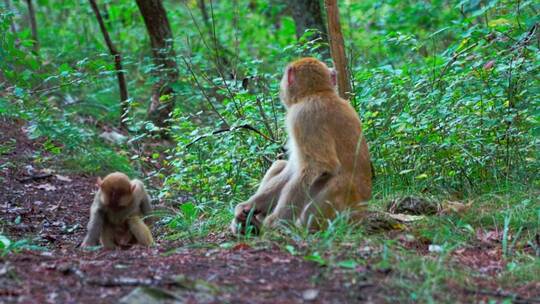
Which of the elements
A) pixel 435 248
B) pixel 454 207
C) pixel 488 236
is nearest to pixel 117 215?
pixel 435 248

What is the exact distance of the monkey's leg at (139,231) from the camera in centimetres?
621

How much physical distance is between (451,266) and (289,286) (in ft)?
4.11

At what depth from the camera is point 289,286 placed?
4.36m

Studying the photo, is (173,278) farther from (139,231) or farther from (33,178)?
(33,178)

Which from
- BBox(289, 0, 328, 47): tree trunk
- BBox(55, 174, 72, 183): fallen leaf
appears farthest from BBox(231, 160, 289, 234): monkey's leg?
BBox(289, 0, 328, 47): tree trunk

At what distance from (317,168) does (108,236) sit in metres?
1.93

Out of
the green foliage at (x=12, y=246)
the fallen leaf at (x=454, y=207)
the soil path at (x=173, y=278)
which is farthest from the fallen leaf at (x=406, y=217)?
the green foliage at (x=12, y=246)

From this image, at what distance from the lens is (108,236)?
635cm

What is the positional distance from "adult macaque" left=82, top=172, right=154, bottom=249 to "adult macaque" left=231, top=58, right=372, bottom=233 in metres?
0.86

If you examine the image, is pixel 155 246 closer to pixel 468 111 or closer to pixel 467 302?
pixel 467 302

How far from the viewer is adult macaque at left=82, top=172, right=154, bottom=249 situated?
6.08 meters

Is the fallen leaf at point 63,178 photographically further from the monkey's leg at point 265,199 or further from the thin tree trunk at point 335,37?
the monkey's leg at point 265,199

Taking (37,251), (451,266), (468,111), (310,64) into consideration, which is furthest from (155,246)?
(468,111)

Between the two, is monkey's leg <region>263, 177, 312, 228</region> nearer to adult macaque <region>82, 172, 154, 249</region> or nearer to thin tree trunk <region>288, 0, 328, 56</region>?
adult macaque <region>82, 172, 154, 249</region>
